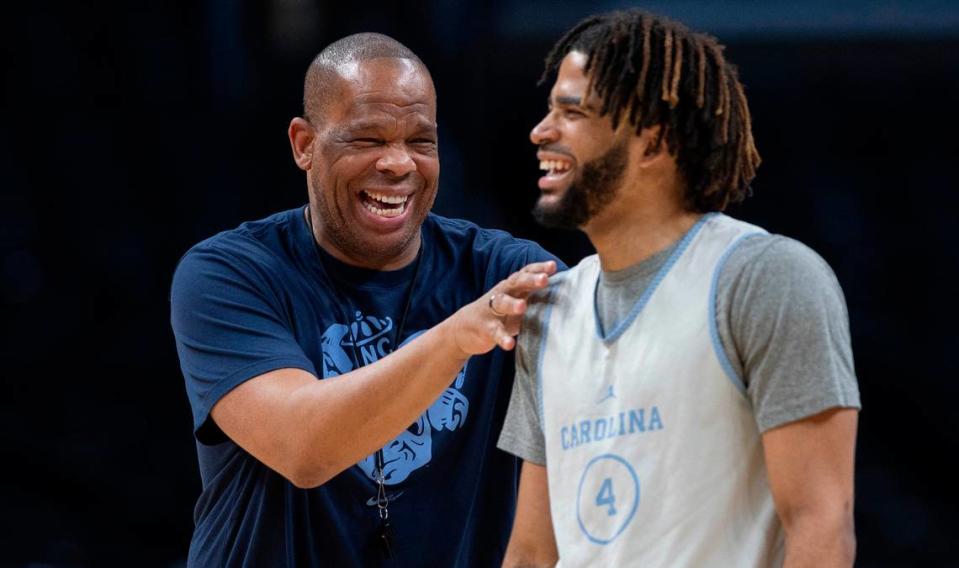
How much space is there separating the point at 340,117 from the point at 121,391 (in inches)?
71.5

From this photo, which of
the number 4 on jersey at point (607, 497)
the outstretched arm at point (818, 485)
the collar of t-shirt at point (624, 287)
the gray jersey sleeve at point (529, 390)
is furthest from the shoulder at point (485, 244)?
the outstretched arm at point (818, 485)

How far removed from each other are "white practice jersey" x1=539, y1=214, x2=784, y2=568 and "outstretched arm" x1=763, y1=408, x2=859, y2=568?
8cm

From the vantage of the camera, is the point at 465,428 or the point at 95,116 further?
the point at 95,116

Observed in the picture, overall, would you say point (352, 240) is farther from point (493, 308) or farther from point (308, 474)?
point (493, 308)

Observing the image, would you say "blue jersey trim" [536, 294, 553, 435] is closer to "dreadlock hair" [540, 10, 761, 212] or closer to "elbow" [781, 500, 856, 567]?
"dreadlock hair" [540, 10, 761, 212]

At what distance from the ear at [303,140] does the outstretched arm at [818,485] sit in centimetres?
136

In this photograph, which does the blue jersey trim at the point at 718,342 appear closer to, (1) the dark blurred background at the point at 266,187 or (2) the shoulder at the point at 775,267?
(2) the shoulder at the point at 775,267

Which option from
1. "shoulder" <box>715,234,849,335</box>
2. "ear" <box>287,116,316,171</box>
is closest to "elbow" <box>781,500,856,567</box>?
"shoulder" <box>715,234,849,335</box>

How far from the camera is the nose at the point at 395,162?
2.56m

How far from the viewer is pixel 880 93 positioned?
13.2ft

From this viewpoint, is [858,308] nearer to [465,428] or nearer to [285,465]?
[465,428]

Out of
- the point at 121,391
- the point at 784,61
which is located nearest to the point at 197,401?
the point at 121,391

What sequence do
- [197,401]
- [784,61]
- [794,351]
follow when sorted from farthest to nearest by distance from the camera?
[784,61], [197,401], [794,351]

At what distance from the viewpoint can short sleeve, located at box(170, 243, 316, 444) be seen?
2.43 metres
